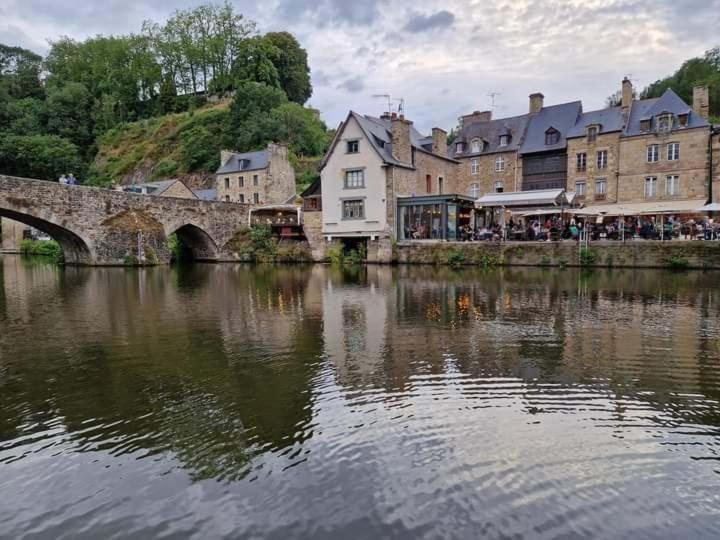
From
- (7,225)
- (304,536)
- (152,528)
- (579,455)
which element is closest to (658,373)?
(579,455)

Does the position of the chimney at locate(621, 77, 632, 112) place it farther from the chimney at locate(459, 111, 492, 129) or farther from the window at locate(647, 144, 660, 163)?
the chimney at locate(459, 111, 492, 129)

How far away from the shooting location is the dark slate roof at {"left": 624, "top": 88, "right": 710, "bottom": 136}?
31688mm

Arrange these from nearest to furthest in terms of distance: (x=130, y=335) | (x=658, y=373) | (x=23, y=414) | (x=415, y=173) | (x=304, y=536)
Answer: (x=304, y=536) < (x=23, y=414) < (x=658, y=373) < (x=130, y=335) < (x=415, y=173)

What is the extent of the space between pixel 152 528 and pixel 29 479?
59.6 inches

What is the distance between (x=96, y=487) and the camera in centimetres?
416

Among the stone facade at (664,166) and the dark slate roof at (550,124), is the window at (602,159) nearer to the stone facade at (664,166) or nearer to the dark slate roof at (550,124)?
the stone facade at (664,166)

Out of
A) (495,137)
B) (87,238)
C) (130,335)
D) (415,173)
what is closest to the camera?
(130,335)

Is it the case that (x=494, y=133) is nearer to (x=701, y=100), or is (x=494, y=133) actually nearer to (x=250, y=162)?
(x=701, y=100)

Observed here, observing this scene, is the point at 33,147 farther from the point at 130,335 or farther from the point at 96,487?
the point at 96,487

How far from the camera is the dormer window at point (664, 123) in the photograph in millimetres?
32281

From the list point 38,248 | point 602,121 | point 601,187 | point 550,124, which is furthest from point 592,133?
point 38,248

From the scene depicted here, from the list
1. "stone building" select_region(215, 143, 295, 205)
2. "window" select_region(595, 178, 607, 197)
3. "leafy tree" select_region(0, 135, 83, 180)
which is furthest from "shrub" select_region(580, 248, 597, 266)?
"leafy tree" select_region(0, 135, 83, 180)

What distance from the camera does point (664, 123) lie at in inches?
1277

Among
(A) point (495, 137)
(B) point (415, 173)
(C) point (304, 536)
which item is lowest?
(C) point (304, 536)
